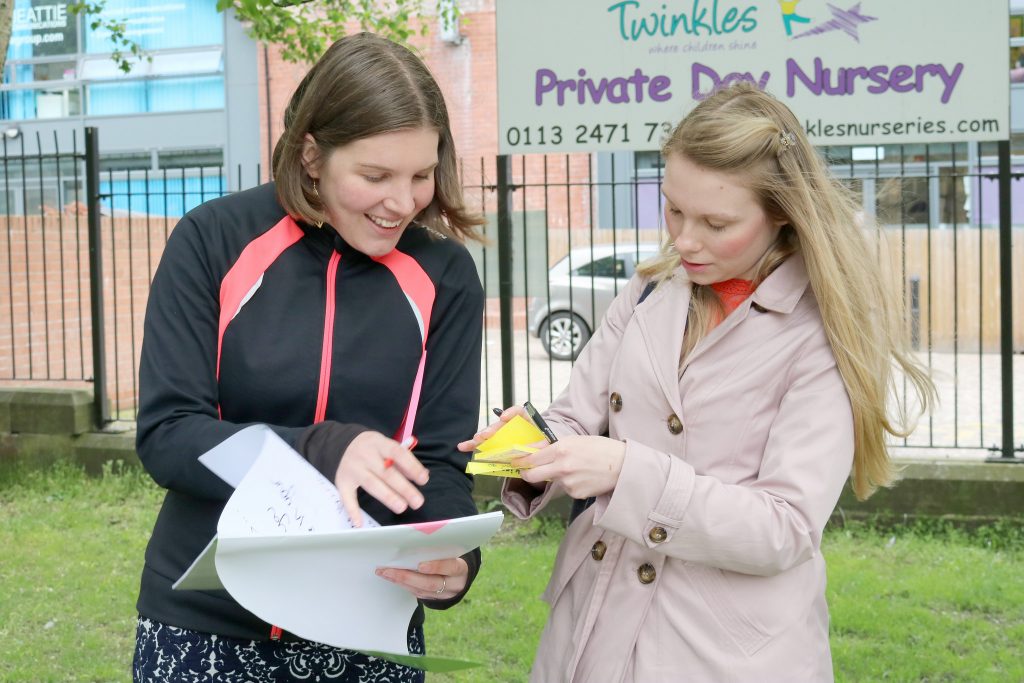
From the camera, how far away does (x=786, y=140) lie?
1856 mm

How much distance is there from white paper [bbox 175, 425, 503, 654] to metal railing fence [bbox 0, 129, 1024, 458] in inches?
44.0

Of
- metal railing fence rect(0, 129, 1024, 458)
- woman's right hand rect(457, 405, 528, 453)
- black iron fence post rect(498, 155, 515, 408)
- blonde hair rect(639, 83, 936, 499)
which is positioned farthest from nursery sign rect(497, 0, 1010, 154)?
woman's right hand rect(457, 405, 528, 453)

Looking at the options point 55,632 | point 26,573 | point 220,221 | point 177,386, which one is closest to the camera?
point 177,386

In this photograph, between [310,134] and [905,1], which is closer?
[310,134]

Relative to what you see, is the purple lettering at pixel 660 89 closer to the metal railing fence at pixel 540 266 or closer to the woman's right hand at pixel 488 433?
the metal railing fence at pixel 540 266

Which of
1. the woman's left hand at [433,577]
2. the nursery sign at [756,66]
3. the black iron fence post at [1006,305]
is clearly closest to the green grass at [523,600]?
the black iron fence post at [1006,305]

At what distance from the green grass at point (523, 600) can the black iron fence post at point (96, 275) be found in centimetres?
83

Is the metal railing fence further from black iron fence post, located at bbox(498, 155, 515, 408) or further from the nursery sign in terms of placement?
the nursery sign

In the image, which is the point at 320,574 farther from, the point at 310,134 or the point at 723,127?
the point at 723,127

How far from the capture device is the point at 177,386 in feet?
5.36

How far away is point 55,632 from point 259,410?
3.58 metres

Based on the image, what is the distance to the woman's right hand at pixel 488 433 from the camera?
180cm

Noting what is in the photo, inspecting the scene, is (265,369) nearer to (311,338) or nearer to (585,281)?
(311,338)

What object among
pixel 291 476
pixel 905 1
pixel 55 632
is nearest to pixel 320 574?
pixel 291 476
